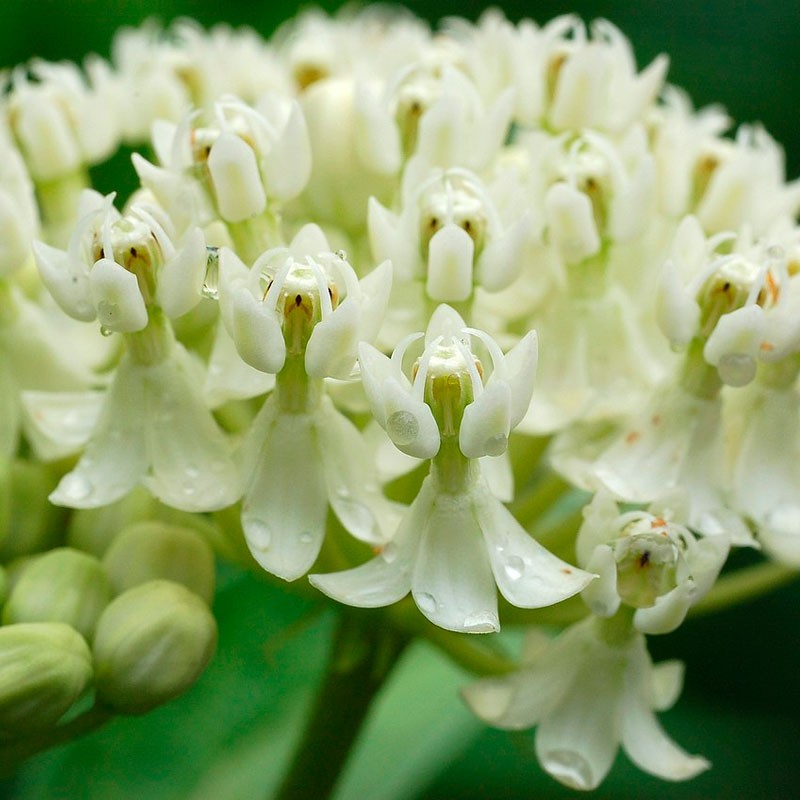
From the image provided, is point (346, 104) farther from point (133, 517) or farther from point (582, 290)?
point (133, 517)

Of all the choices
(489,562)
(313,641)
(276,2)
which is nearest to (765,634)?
(313,641)

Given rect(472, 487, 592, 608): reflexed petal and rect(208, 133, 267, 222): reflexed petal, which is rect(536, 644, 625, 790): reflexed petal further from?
rect(208, 133, 267, 222): reflexed petal

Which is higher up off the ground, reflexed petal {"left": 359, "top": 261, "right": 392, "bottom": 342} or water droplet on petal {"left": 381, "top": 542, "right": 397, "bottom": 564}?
reflexed petal {"left": 359, "top": 261, "right": 392, "bottom": 342}

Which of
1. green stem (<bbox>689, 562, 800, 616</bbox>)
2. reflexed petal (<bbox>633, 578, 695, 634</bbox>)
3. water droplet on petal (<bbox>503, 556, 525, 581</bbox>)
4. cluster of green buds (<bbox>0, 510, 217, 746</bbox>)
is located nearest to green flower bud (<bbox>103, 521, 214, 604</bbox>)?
cluster of green buds (<bbox>0, 510, 217, 746</bbox>)

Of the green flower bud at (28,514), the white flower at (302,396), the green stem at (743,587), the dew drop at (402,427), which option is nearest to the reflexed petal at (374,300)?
the white flower at (302,396)

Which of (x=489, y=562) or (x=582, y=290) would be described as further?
(x=582, y=290)

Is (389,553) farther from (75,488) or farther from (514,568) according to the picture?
(75,488)
